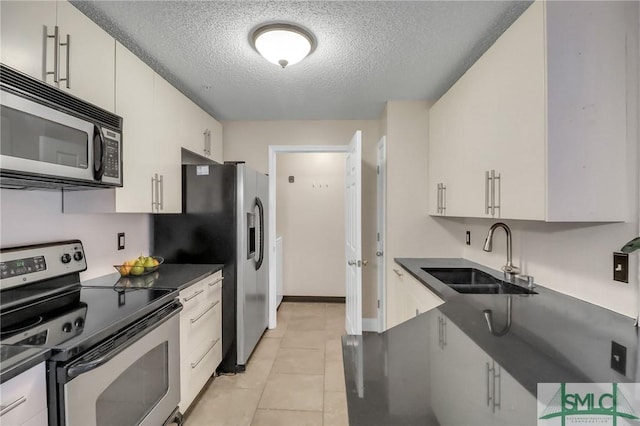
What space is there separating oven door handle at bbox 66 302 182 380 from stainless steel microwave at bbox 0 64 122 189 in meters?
0.72

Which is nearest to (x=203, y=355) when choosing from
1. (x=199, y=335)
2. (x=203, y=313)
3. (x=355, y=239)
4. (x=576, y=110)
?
(x=199, y=335)

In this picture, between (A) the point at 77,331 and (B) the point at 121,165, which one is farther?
(B) the point at 121,165

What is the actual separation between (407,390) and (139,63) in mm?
2240

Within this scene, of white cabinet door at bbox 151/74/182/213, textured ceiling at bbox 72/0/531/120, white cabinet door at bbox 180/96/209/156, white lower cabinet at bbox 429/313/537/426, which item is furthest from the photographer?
white cabinet door at bbox 180/96/209/156

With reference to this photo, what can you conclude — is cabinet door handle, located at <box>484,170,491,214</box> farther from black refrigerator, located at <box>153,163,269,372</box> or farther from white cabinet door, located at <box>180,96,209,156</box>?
white cabinet door, located at <box>180,96,209,156</box>

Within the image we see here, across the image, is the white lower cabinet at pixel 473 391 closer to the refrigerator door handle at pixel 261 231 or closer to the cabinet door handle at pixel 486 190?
the cabinet door handle at pixel 486 190

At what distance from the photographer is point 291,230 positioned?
4.38 meters

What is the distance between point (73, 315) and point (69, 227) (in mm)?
663

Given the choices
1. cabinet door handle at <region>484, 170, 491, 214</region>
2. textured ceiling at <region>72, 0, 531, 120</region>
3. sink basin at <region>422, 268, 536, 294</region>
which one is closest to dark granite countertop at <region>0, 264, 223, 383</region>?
textured ceiling at <region>72, 0, 531, 120</region>

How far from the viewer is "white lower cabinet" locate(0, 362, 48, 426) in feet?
2.81

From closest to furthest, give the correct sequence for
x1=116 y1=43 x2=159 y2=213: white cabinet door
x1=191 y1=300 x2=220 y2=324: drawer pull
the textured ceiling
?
the textured ceiling < x1=116 y1=43 x2=159 y2=213: white cabinet door < x1=191 y1=300 x2=220 y2=324: drawer pull

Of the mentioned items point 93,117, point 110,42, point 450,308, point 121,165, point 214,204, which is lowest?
point 450,308

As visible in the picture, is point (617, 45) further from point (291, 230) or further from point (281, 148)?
point (291, 230)

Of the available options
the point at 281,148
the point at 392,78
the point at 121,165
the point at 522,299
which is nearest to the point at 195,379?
the point at 121,165
